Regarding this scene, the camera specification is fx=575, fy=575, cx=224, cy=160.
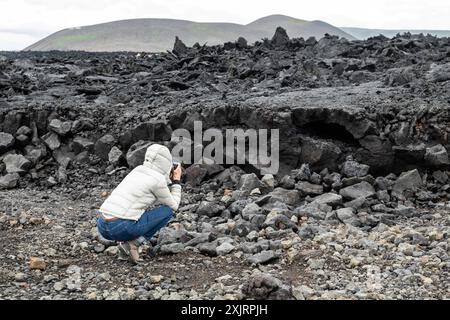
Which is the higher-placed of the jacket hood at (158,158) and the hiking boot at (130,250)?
the jacket hood at (158,158)

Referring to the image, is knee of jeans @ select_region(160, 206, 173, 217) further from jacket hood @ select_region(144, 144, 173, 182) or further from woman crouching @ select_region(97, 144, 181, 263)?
jacket hood @ select_region(144, 144, 173, 182)

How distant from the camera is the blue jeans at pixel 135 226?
699 centimetres

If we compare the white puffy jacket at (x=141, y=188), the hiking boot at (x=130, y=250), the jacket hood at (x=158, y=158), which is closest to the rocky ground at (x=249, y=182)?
the hiking boot at (x=130, y=250)

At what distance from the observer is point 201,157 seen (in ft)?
38.5

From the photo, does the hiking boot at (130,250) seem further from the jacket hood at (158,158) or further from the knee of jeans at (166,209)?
Result: the jacket hood at (158,158)

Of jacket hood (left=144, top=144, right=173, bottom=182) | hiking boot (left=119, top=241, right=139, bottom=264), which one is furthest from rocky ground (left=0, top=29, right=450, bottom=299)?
jacket hood (left=144, top=144, right=173, bottom=182)

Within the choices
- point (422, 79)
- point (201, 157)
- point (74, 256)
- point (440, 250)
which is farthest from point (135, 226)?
point (422, 79)

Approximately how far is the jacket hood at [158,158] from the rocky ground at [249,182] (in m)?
1.29

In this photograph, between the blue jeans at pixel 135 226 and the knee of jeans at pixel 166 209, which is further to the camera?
the knee of jeans at pixel 166 209

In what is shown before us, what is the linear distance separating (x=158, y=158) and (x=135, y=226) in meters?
0.89

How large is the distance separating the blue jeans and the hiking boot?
0.14 m

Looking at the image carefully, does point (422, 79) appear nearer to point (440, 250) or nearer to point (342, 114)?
point (342, 114)

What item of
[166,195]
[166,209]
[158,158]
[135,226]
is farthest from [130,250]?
[158,158]

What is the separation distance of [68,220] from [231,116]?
418 centimetres
